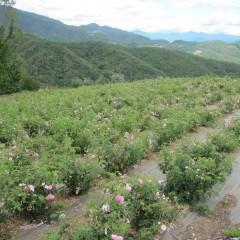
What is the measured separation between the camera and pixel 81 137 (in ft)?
24.7

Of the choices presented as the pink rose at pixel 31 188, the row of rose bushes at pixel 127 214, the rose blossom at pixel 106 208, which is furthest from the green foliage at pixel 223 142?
the pink rose at pixel 31 188

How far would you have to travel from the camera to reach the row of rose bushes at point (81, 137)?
4.49 meters

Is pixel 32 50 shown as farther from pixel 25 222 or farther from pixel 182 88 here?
pixel 25 222

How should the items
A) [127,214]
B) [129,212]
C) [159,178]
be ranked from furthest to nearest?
[159,178], [129,212], [127,214]

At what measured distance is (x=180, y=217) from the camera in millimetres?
5148

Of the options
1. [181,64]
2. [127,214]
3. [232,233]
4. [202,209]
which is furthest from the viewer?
[181,64]

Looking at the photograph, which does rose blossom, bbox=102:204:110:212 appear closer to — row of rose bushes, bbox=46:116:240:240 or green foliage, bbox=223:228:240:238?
row of rose bushes, bbox=46:116:240:240

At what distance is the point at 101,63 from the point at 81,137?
340 ft

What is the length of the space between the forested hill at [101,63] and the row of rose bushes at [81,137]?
57.4 metres

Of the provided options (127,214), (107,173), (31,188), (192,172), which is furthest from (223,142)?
(31,188)

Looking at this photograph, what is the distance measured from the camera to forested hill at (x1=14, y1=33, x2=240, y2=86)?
276 feet

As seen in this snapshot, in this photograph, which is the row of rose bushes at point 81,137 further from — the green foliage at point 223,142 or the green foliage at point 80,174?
the green foliage at point 223,142

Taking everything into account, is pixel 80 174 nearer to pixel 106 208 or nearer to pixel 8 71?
pixel 106 208

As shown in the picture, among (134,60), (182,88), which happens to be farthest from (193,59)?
(182,88)
